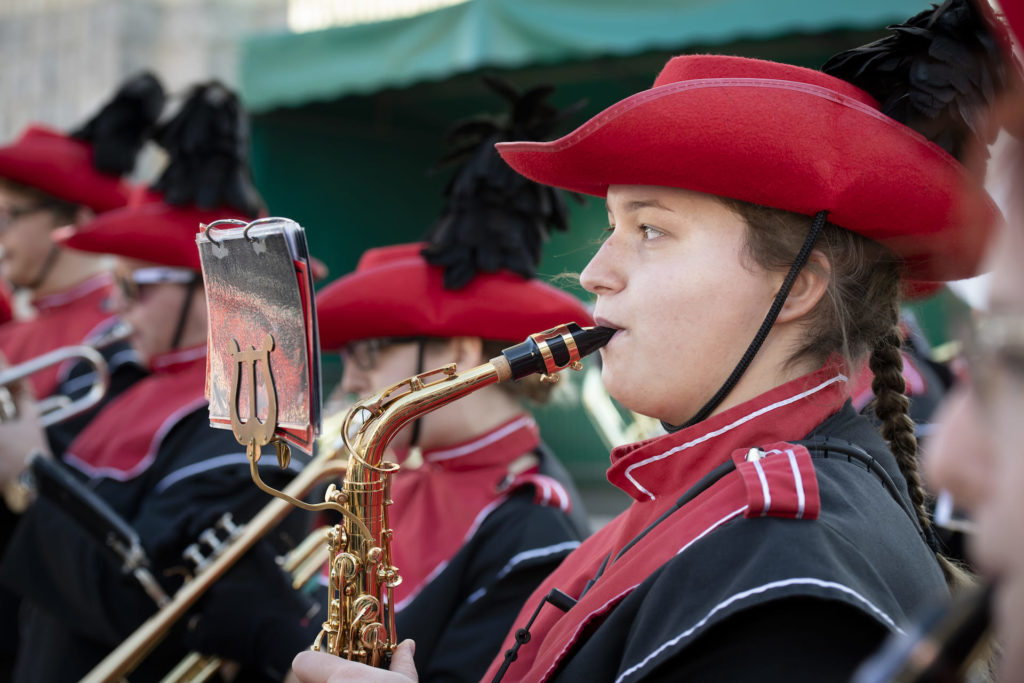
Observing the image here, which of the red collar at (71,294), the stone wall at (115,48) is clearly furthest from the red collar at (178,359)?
the stone wall at (115,48)

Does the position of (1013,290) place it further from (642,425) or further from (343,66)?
(343,66)

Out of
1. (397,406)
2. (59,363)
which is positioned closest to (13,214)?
(59,363)

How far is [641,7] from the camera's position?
5.08 m

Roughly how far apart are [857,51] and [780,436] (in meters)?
0.67

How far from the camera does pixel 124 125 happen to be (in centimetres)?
472

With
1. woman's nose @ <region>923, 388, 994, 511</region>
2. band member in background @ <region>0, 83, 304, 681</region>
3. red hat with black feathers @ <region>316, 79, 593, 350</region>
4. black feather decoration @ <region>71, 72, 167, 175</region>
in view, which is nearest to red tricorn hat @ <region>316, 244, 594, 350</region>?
red hat with black feathers @ <region>316, 79, 593, 350</region>

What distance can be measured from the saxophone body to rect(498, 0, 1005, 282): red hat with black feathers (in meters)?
0.39

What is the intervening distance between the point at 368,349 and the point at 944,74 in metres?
1.81

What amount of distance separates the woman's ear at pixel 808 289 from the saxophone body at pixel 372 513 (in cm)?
39

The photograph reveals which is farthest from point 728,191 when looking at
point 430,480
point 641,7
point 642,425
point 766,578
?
point 641,7

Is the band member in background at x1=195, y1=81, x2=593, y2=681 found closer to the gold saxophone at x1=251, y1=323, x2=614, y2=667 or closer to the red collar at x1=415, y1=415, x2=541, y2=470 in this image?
the red collar at x1=415, y1=415, x2=541, y2=470

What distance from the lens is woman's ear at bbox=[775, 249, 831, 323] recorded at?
1584 mm

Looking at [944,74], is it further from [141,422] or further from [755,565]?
[141,422]

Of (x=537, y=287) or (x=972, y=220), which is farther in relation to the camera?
(x=537, y=287)
